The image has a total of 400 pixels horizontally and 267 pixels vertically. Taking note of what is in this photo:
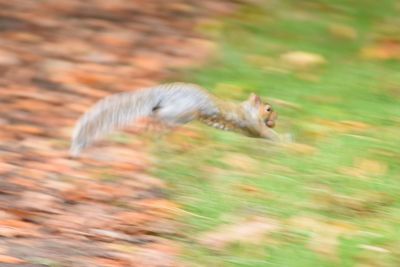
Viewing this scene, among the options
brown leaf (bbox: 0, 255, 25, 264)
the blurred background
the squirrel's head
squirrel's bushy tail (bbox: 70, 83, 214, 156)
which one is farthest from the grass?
brown leaf (bbox: 0, 255, 25, 264)

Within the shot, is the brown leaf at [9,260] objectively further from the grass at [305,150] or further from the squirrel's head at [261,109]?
the squirrel's head at [261,109]

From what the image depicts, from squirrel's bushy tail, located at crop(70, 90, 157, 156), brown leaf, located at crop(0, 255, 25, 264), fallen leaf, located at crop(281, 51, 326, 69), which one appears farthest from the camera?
fallen leaf, located at crop(281, 51, 326, 69)

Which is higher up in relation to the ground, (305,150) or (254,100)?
(254,100)

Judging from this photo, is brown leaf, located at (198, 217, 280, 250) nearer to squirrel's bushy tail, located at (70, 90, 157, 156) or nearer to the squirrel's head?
squirrel's bushy tail, located at (70, 90, 157, 156)

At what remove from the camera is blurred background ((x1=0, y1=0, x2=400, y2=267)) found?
15.7 feet

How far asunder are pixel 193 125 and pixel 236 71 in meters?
0.94

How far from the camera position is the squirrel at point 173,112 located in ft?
17.9

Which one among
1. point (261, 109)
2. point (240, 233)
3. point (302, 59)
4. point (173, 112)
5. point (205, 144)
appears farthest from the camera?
point (302, 59)

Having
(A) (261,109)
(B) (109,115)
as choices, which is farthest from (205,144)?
(B) (109,115)

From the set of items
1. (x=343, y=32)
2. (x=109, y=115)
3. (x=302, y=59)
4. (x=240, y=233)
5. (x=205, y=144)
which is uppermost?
(x=343, y=32)

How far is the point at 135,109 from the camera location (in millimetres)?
5504

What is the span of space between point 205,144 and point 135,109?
0.59m

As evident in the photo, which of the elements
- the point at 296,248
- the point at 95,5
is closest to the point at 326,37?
the point at 95,5

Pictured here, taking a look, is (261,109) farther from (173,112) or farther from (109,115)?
(109,115)
